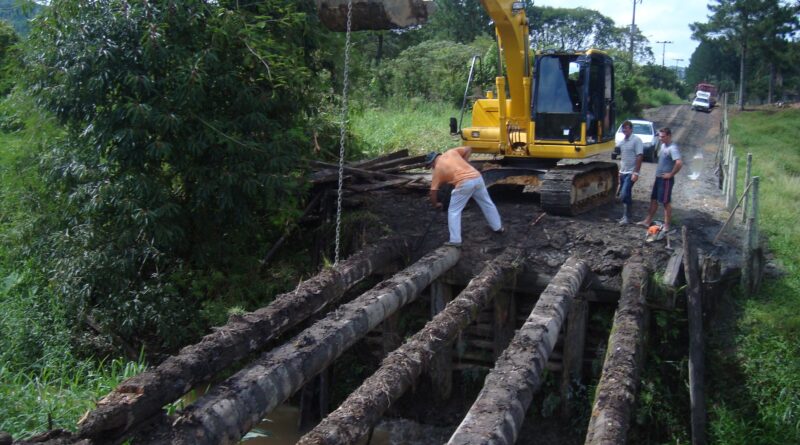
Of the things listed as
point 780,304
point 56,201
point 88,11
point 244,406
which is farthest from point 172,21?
point 780,304

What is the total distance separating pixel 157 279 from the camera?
8.98m

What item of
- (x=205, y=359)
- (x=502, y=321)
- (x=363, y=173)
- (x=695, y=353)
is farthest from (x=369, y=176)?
(x=205, y=359)

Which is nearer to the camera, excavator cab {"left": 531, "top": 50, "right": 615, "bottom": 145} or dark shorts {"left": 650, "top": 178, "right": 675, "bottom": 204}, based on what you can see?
dark shorts {"left": 650, "top": 178, "right": 675, "bottom": 204}

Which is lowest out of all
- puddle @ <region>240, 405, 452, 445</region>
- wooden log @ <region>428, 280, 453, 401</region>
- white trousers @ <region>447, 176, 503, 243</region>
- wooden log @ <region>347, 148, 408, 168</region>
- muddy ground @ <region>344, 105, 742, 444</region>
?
puddle @ <region>240, 405, 452, 445</region>

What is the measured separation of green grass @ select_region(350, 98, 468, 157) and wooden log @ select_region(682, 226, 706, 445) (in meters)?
8.12

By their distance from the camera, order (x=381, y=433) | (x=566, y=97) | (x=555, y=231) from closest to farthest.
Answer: (x=381, y=433), (x=555, y=231), (x=566, y=97)

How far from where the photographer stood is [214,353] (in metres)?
6.17

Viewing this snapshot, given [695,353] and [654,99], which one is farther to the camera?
[654,99]

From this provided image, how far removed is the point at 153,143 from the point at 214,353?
3271mm

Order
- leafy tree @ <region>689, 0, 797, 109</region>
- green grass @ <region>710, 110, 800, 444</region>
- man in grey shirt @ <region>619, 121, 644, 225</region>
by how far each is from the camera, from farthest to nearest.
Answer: leafy tree @ <region>689, 0, 797, 109</region> → man in grey shirt @ <region>619, 121, 644, 225</region> → green grass @ <region>710, 110, 800, 444</region>

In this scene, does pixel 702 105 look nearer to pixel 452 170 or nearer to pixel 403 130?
pixel 403 130

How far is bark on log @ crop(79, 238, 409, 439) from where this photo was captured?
496cm

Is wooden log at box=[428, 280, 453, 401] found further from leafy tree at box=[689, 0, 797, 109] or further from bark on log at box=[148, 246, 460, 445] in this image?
leafy tree at box=[689, 0, 797, 109]

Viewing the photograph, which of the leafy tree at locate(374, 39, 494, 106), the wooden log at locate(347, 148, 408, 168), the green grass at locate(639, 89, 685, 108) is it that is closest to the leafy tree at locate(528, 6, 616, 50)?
the green grass at locate(639, 89, 685, 108)
